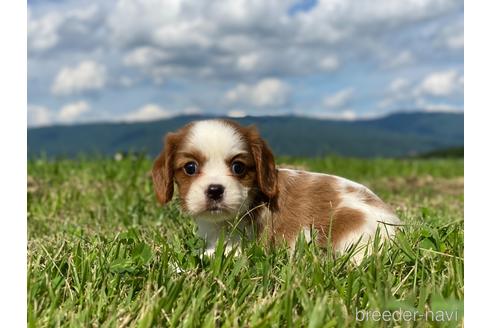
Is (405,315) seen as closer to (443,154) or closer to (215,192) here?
(215,192)

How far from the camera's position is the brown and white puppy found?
3783 mm

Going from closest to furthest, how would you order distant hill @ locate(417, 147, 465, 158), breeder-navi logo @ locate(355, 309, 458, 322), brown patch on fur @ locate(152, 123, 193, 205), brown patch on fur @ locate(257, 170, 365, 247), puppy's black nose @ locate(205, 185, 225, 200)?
breeder-navi logo @ locate(355, 309, 458, 322), puppy's black nose @ locate(205, 185, 225, 200), brown patch on fur @ locate(257, 170, 365, 247), brown patch on fur @ locate(152, 123, 193, 205), distant hill @ locate(417, 147, 465, 158)

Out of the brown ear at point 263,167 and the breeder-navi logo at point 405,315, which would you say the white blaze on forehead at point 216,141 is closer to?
the brown ear at point 263,167

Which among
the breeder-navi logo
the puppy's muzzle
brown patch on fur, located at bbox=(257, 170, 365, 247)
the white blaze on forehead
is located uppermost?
the white blaze on forehead

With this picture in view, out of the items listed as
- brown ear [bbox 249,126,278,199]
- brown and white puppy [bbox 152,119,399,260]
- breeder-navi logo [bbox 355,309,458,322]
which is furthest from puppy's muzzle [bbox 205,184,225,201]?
breeder-navi logo [bbox 355,309,458,322]

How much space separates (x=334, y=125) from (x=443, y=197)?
3.66 meters

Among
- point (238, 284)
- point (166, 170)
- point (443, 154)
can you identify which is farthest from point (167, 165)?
point (443, 154)

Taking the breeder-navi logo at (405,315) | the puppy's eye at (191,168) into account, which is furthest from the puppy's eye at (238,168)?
the breeder-navi logo at (405,315)

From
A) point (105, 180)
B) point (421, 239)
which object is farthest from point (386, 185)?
point (421, 239)

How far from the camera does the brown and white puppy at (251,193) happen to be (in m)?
3.78

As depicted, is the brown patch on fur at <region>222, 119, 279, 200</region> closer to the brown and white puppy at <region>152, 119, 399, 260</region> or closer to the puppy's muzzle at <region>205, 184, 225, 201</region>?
the brown and white puppy at <region>152, 119, 399, 260</region>

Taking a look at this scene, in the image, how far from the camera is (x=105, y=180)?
27.6 feet
